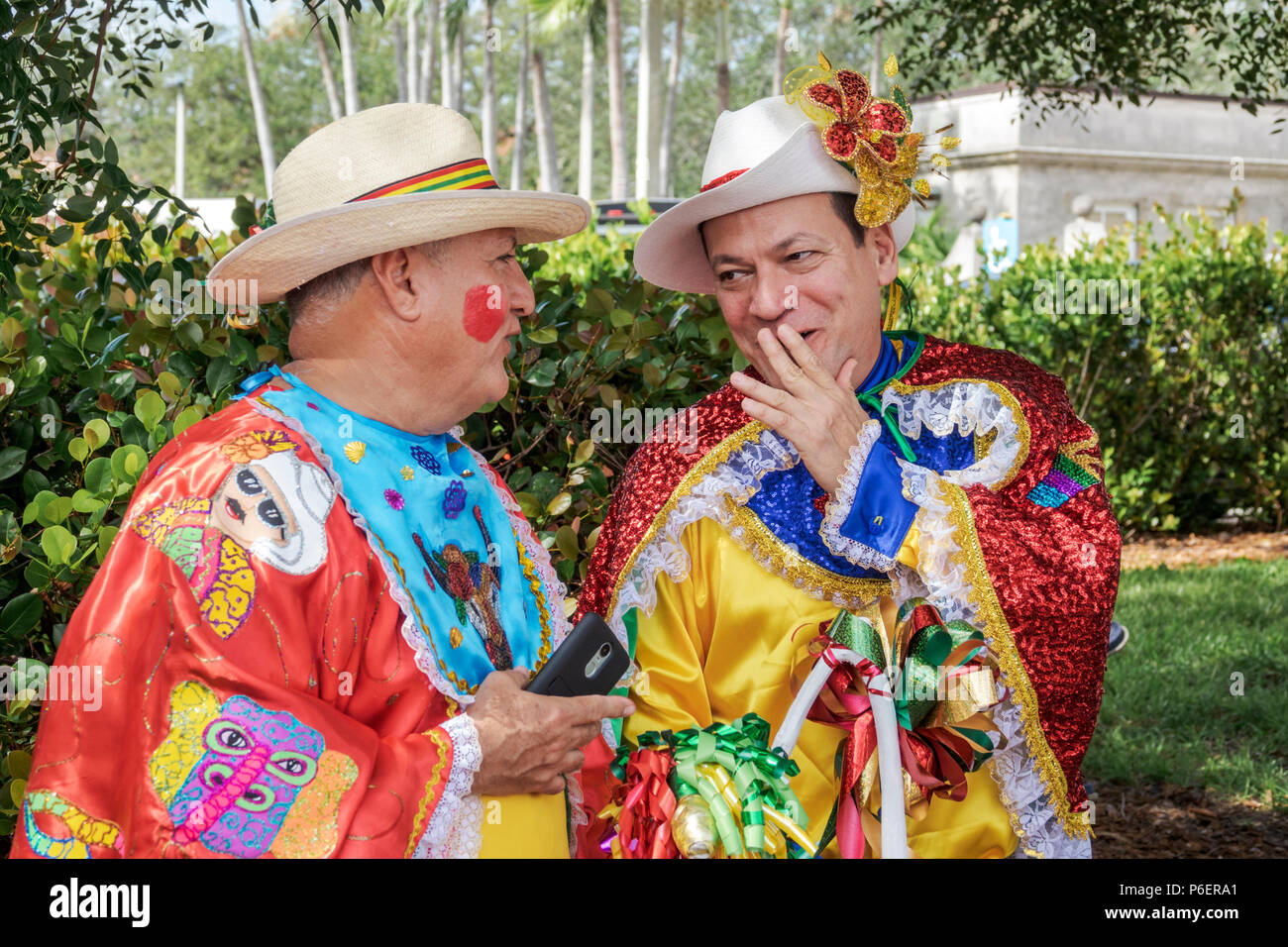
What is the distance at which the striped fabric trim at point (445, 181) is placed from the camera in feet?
6.98

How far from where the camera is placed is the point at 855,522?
2.34 m

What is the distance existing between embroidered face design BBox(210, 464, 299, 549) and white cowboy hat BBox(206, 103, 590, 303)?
1.29ft

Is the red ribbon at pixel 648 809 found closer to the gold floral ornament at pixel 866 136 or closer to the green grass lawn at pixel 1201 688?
the gold floral ornament at pixel 866 136

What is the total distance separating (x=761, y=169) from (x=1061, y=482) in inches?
33.8

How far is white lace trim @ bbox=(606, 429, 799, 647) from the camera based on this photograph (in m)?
2.56

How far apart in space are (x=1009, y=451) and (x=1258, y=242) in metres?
7.99

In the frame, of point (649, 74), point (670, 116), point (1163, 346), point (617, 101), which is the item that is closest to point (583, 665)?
point (1163, 346)

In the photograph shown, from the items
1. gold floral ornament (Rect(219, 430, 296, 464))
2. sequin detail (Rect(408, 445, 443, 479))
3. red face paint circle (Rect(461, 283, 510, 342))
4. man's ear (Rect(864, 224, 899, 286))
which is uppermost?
man's ear (Rect(864, 224, 899, 286))

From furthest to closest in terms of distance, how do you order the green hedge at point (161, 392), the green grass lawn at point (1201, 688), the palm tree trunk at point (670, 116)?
1. the palm tree trunk at point (670, 116)
2. the green grass lawn at point (1201, 688)
3. the green hedge at point (161, 392)

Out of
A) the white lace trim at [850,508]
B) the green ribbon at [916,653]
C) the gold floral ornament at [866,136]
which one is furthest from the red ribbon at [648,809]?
the gold floral ornament at [866,136]

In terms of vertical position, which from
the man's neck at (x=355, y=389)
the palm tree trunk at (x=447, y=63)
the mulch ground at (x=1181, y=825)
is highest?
the palm tree trunk at (x=447, y=63)

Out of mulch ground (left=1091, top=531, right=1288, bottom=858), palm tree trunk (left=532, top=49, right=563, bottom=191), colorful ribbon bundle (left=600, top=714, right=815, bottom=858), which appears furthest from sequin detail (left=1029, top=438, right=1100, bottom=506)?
palm tree trunk (left=532, top=49, right=563, bottom=191)

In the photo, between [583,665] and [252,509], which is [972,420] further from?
[252,509]

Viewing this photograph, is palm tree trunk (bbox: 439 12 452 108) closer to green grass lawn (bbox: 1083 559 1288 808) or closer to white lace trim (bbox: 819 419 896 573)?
green grass lawn (bbox: 1083 559 1288 808)
